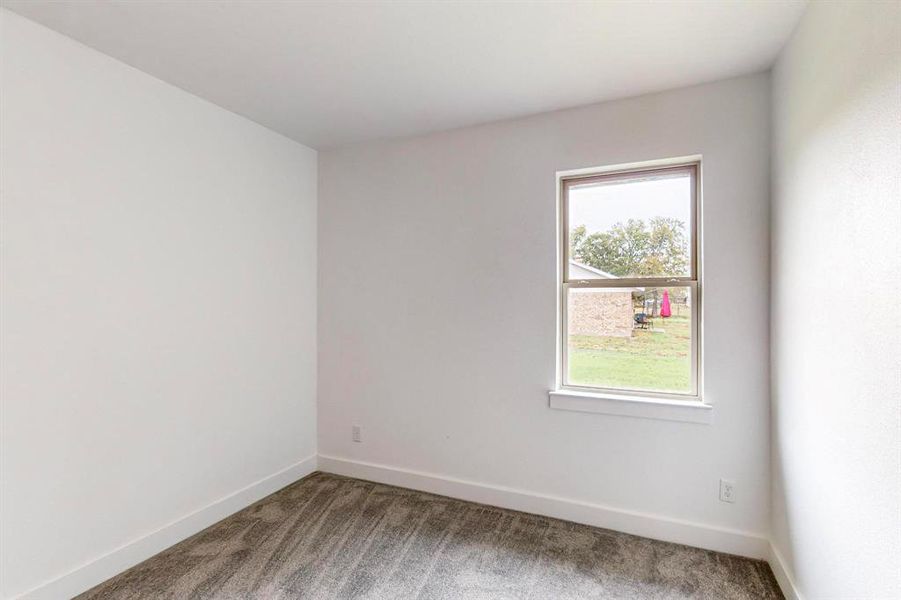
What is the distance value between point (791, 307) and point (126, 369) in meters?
3.25

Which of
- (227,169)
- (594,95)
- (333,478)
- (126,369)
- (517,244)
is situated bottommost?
(333,478)

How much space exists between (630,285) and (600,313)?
0.25m

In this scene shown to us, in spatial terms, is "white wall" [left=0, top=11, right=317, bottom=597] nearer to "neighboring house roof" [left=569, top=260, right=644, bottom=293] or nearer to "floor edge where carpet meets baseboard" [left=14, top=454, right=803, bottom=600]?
"floor edge where carpet meets baseboard" [left=14, top=454, right=803, bottom=600]

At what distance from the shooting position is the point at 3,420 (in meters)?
1.76

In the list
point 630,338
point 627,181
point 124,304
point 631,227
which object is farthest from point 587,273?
point 124,304

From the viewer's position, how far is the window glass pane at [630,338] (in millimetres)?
2500

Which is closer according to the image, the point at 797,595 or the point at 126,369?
the point at 797,595

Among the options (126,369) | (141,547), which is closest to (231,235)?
(126,369)

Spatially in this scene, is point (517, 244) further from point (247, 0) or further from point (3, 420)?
point (3, 420)

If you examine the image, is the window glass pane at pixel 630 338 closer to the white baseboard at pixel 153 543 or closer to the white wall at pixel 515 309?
the white wall at pixel 515 309

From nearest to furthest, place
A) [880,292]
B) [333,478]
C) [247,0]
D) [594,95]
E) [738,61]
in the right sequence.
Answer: [880,292]
[247,0]
[738,61]
[594,95]
[333,478]

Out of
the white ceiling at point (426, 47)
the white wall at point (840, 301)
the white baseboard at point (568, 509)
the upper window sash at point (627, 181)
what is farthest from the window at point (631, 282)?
the white baseboard at point (568, 509)

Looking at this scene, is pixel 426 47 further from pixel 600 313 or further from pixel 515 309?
pixel 600 313

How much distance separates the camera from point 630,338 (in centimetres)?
261
